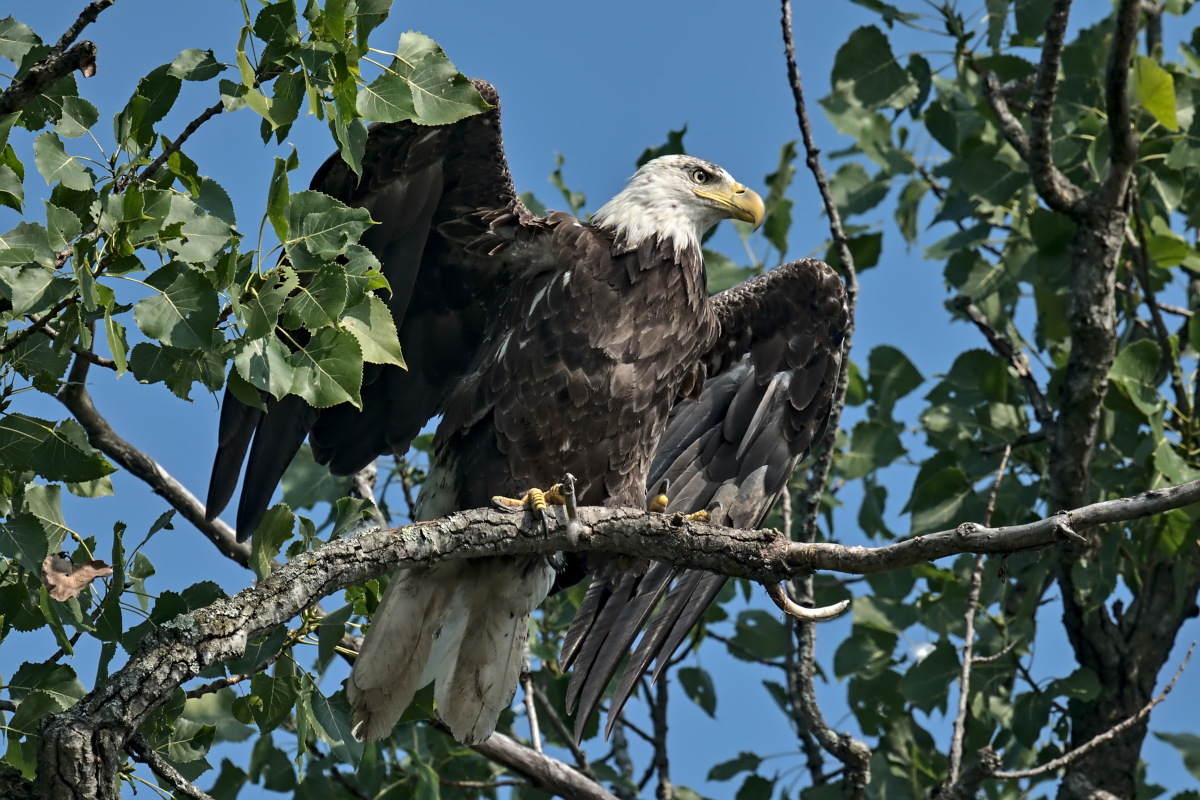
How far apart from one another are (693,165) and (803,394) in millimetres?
1089

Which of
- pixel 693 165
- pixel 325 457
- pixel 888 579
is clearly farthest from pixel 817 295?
pixel 325 457

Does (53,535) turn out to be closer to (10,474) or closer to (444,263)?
(10,474)

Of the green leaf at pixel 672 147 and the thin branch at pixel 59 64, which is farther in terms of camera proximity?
the green leaf at pixel 672 147

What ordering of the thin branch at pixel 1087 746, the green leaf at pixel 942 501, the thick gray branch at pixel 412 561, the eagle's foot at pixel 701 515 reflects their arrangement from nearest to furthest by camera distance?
the thick gray branch at pixel 412 561, the eagle's foot at pixel 701 515, the thin branch at pixel 1087 746, the green leaf at pixel 942 501

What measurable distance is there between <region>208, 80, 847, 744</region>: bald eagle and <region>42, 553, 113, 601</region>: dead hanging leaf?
1.16 metres

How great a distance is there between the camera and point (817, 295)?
5.20 meters

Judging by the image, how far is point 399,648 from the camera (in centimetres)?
413

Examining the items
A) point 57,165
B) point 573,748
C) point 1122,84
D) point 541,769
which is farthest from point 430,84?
point 1122,84

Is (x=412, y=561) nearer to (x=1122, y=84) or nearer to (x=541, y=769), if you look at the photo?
(x=541, y=769)

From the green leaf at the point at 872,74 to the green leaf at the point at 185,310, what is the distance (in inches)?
157

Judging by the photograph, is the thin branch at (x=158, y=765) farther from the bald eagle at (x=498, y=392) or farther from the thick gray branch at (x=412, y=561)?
the bald eagle at (x=498, y=392)

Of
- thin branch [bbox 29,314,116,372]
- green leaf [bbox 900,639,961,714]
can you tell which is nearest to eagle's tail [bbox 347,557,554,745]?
thin branch [bbox 29,314,116,372]

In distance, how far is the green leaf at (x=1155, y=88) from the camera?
192 inches

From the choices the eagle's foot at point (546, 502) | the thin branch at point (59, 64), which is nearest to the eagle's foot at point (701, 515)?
the eagle's foot at point (546, 502)
